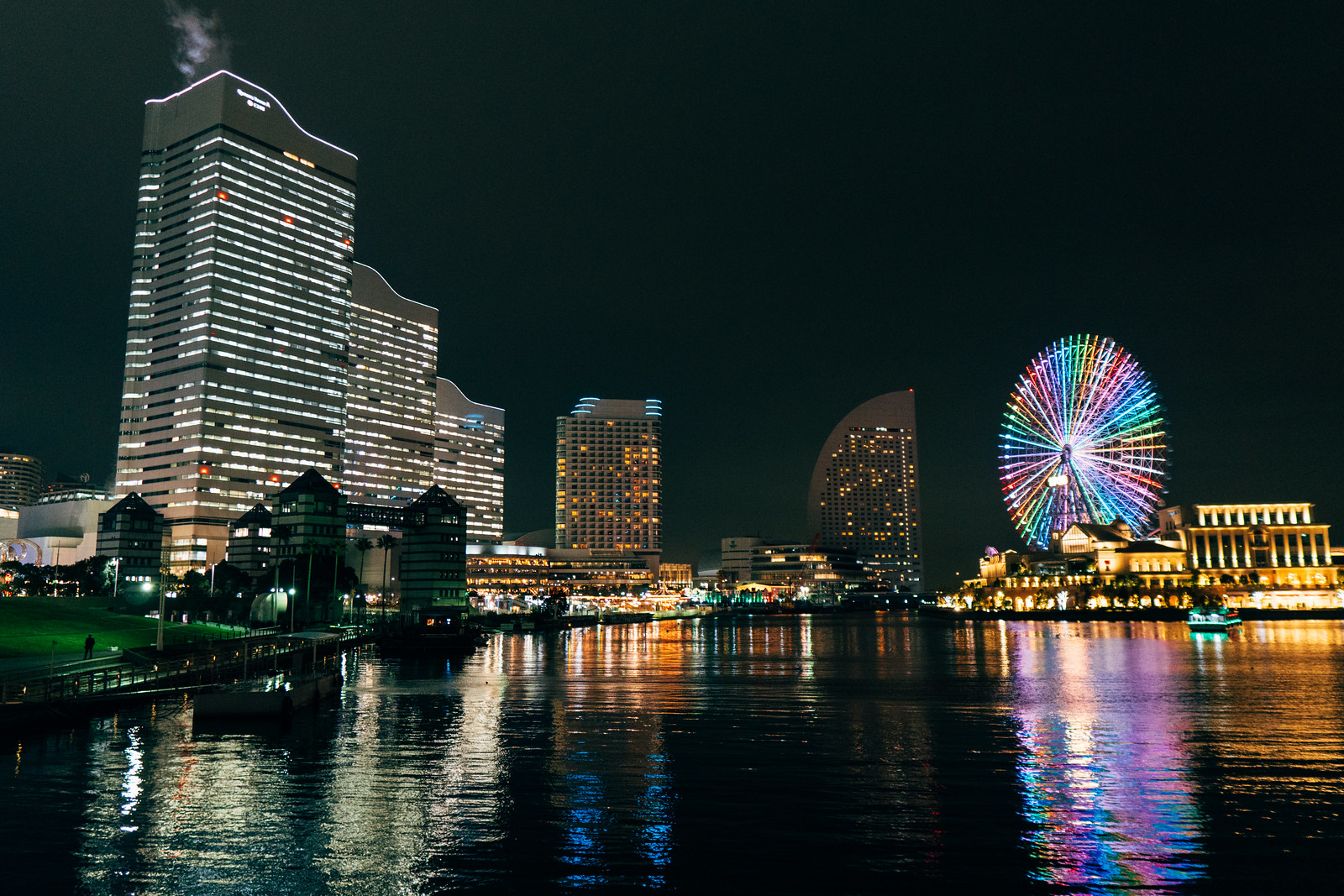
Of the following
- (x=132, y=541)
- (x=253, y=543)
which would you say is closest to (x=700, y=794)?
(x=132, y=541)

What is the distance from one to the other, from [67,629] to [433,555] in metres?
71.5

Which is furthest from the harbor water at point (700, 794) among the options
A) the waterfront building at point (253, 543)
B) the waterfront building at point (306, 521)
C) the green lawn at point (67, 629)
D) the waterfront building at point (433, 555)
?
the waterfront building at point (253, 543)

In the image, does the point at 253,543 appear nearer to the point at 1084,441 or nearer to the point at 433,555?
the point at 433,555

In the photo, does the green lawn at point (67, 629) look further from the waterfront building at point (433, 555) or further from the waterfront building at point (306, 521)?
the waterfront building at point (433, 555)

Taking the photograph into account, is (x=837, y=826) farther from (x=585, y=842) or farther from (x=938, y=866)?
(x=585, y=842)

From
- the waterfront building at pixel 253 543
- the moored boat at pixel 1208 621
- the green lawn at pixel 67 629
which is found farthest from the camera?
the waterfront building at pixel 253 543

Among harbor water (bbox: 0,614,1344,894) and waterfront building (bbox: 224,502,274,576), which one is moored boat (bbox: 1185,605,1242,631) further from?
waterfront building (bbox: 224,502,274,576)

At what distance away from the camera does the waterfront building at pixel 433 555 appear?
149750mm

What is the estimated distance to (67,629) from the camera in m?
81.6

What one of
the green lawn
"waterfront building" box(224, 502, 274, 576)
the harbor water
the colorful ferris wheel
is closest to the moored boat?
the colorful ferris wheel

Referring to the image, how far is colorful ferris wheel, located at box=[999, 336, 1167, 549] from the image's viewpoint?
541 ft

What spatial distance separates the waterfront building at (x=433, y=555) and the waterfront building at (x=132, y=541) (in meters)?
42.2

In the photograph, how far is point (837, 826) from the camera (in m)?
25.6

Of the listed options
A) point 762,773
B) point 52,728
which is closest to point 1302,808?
point 762,773
